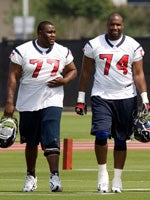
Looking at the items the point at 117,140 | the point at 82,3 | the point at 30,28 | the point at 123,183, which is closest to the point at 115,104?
the point at 117,140

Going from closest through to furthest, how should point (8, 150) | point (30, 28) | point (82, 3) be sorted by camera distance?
1. point (8, 150)
2. point (30, 28)
3. point (82, 3)

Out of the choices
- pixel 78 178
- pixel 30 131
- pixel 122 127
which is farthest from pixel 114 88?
pixel 78 178

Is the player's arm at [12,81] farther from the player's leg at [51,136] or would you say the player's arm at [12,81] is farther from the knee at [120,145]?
the knee at [120,145]

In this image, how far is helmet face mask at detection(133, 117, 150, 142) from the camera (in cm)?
1501

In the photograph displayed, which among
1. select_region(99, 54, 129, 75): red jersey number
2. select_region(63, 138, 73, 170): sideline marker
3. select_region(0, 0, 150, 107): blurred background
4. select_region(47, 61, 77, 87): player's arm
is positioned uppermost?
select_region(0, 0, 150, 107): blurred background

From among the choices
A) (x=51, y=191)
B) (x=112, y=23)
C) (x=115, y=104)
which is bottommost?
(x=51, y=191)

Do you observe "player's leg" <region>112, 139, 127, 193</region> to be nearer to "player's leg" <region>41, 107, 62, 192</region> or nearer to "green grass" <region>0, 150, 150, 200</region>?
"green grass" <region>0, 150, 150, 200</region>

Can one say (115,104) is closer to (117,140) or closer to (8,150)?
(117,140)

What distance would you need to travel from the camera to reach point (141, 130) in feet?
49.3

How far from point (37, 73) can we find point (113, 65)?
0.97 m

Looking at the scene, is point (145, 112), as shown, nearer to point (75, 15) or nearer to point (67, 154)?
point (67, 154)

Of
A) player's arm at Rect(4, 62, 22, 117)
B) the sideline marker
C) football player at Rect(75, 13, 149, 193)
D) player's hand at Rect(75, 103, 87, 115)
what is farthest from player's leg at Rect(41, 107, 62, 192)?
the sideline marker

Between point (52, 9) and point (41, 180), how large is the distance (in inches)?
2157

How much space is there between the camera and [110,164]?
19500mm
